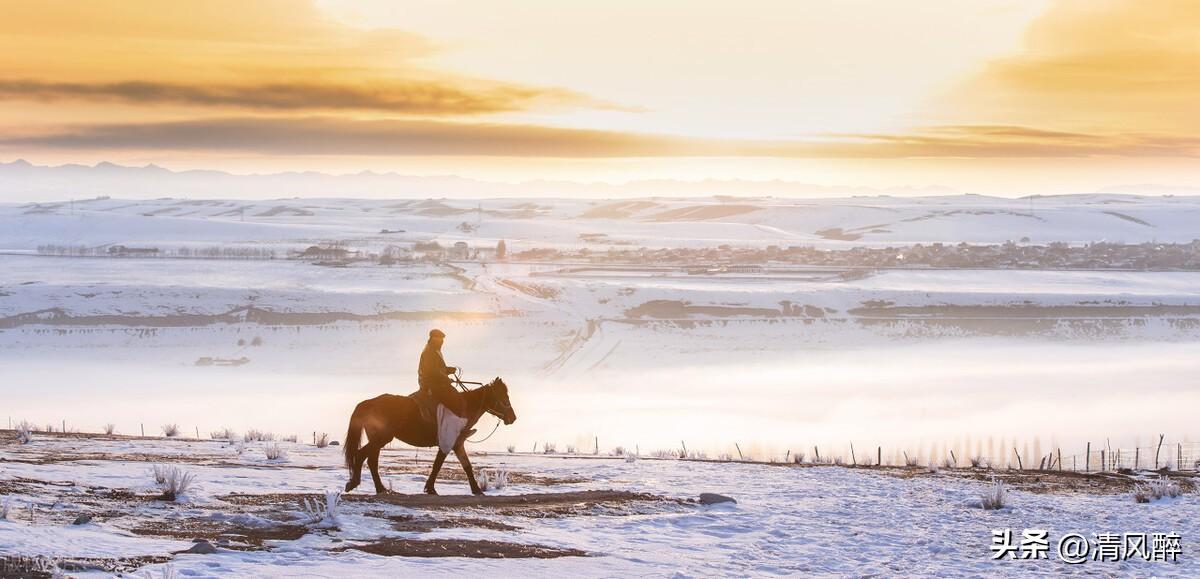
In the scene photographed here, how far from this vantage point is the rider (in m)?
14.6

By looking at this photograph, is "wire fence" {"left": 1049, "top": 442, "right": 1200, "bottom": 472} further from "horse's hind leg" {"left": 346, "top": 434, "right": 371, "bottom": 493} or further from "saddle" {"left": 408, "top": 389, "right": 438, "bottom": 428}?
"horse's hind leg" {"left": 346, "top": 434, "right": 371, "bottom": 493}

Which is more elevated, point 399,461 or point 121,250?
point 121,250

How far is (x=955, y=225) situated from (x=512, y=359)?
131m

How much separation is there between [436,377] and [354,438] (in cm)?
119

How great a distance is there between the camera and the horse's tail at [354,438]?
14430 mm

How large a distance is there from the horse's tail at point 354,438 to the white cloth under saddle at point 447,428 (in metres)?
0.91

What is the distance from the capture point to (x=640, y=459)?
21172 millimetres

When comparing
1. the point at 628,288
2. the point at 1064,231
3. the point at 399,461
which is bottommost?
the point at 399,461

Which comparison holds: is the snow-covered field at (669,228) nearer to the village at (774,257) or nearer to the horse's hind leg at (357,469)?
the village at (774,257)

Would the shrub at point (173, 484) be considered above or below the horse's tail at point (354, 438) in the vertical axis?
below

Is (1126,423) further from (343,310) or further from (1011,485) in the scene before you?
(343,310)

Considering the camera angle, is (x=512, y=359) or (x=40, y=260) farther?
(x=40, y=260)

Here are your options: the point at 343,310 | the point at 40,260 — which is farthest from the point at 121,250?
the point at 343,310

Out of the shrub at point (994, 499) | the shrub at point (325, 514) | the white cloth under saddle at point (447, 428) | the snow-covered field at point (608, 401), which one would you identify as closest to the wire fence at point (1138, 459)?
the snow-covered field at point (608, 401)
